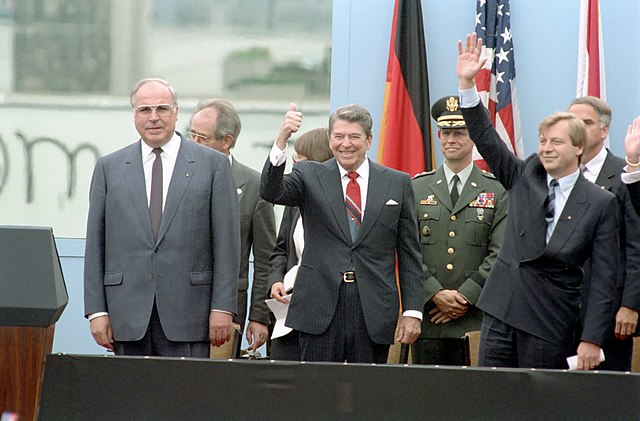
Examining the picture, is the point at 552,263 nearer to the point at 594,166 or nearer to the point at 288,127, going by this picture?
the point at 594,166

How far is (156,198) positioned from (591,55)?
112 inches

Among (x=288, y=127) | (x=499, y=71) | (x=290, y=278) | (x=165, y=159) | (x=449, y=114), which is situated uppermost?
(x=499, y=71)

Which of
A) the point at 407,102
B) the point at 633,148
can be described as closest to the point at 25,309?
the point at 633,148

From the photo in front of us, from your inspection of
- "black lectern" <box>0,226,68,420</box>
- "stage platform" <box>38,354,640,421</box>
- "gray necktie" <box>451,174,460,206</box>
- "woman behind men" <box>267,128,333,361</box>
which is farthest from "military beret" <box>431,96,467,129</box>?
"black lectern" <box>0,226,68,420</box>

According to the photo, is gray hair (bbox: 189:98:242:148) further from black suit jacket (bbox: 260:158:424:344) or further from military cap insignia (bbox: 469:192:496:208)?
military cap insignia (bbox: 469:192:496:208)

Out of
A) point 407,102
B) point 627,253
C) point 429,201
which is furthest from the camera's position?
point 407,102

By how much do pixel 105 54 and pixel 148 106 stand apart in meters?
2.64

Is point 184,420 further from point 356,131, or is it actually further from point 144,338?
point 356,131

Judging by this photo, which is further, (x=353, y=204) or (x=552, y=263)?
(x=353, y=204)

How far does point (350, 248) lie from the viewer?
3594 mm

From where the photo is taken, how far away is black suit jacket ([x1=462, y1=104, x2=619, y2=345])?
3.43m

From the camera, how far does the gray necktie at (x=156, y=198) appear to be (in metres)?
3.46

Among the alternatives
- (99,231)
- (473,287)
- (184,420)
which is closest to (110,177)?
(99,231)

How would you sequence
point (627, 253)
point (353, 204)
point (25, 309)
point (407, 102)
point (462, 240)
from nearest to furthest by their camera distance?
1. point (25, 309)
2. point (353, 204)
3. point (627, 253)
4. point (462, 240)
5. point (407, 102)
